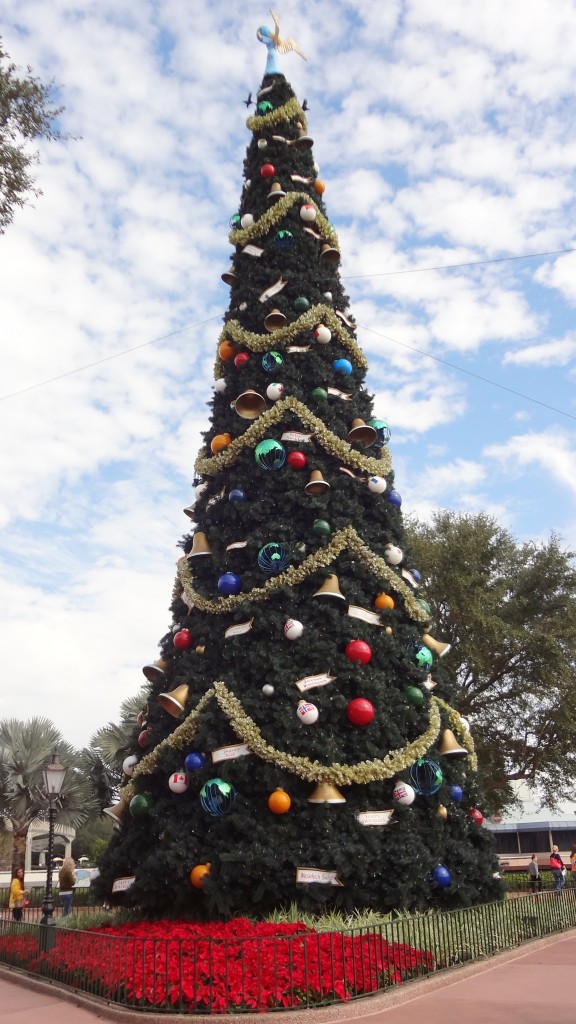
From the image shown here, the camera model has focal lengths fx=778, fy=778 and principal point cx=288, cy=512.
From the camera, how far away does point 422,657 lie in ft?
37.0

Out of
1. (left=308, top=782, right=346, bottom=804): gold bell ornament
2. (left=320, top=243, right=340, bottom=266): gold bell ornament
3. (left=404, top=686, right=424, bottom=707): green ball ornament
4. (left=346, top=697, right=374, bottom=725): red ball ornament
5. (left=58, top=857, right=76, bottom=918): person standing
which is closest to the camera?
(left=308, top=782, right=346, bottom=804): gold bell ornament

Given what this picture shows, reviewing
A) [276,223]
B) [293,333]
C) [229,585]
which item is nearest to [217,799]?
[229,585]

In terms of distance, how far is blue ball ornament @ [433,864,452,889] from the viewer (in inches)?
388

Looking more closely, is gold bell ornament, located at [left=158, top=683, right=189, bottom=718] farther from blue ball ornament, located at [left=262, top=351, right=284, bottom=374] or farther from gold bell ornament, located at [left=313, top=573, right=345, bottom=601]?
blue ball ornament, located at [left=262, top=351, right=284, bottom=374]

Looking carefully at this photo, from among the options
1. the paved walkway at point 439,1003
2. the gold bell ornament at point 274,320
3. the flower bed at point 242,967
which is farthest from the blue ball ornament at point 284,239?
the paved walkway at point 439,1003

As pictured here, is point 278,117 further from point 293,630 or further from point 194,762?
point 194,762

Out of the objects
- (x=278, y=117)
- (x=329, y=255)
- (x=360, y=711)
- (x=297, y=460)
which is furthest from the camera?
(x=278, y=117)

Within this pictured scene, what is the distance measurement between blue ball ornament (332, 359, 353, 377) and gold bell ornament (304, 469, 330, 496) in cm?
219

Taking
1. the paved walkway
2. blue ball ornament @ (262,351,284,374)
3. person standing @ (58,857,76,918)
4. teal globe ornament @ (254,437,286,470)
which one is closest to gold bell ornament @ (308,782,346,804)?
the paved walkway

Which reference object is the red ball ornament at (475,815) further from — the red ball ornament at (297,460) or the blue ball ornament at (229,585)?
the red ball ornament at (297,460)

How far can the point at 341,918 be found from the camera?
8961mm

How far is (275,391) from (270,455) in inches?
42.3

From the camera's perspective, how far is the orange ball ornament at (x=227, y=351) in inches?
526

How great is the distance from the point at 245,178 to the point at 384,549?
797 centimetres
